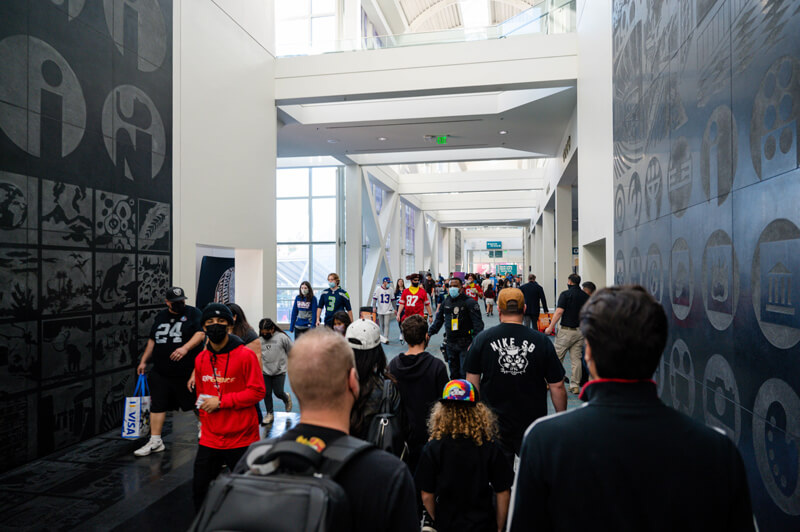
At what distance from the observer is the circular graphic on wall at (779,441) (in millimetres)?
2447

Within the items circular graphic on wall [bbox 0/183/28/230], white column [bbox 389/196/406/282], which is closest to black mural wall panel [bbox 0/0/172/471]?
circular graphic on wall [bbox 0/183/28/230]

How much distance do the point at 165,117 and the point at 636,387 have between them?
7.50 m

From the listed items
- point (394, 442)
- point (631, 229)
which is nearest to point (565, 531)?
point (394, 442)

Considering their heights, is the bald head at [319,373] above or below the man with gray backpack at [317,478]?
above

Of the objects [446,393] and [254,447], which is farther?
[446,393]

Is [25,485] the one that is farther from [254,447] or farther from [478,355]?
[254,447]

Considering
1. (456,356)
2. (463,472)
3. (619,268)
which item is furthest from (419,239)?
(463,472)

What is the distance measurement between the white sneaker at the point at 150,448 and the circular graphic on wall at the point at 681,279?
5.12m

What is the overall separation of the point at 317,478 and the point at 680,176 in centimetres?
390

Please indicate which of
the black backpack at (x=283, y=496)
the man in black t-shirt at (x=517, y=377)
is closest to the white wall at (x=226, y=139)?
the man in black t-shirt at (x=517, y=377)

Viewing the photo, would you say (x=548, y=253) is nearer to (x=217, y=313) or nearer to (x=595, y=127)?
(x=595, y=127)

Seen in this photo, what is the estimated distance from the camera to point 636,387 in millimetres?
1303

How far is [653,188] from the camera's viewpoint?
4824 millimetres

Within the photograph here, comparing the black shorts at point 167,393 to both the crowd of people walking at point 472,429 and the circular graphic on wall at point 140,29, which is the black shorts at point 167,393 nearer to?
the crowd of people walking at point 472,429
